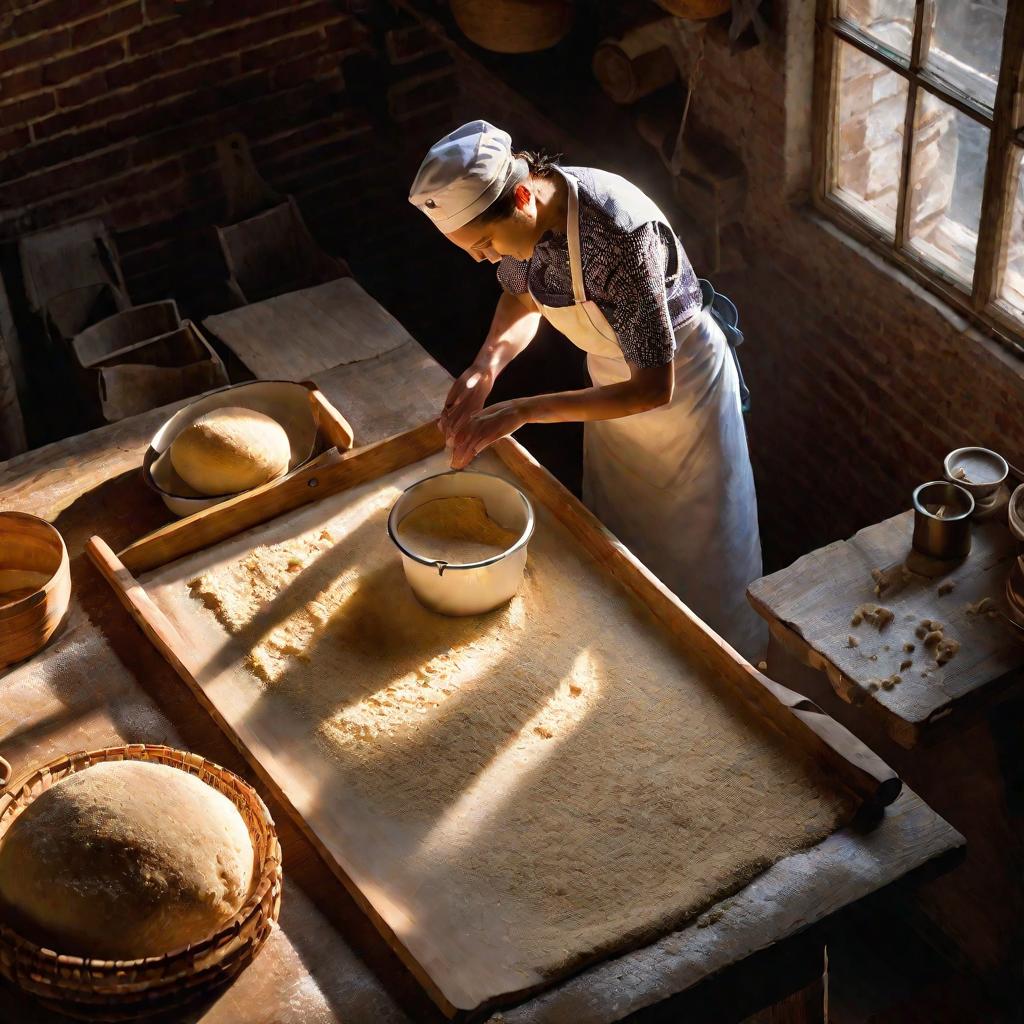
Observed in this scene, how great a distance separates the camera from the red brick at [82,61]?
4.27 meters

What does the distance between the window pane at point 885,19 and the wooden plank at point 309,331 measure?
1433 mm

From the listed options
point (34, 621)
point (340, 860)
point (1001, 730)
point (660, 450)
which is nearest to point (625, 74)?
point (660, 450)

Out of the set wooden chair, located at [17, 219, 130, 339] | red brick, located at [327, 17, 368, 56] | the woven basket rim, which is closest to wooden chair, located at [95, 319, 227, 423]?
wooden chair, located at [17, 219, 130, 339]

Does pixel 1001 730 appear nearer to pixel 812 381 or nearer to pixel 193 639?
pixel 812 381

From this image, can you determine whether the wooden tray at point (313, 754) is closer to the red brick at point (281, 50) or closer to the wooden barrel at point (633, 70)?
the wooden barrel at point (633, 70)

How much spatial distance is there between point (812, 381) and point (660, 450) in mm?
1163

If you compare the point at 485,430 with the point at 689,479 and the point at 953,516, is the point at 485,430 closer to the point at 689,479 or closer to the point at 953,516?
the point at 689,479

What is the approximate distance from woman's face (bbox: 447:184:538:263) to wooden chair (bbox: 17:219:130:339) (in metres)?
2.27

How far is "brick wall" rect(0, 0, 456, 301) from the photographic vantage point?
430 cm

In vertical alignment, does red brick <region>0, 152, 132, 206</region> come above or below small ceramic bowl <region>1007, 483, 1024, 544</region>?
below

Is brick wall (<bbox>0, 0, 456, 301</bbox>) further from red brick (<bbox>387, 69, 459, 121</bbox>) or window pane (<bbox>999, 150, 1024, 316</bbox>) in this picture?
window pane (<bbox>999, 150, 1024, 316</bbox>)

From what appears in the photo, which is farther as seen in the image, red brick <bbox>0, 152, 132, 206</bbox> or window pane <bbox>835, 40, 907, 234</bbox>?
red brick <bbox>0, 152, 132, 206</bbox>

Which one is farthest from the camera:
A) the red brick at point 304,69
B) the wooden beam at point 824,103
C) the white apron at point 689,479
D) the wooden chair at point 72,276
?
the red brick at point 304,69

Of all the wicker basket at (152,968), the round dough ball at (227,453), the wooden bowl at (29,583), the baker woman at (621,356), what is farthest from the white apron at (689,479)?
the wicker basket at (152,968)
